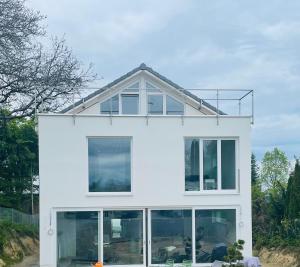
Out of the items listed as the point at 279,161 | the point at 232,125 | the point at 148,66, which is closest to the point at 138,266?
the point at 232,125

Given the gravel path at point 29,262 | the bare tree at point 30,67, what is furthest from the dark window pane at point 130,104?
the gravel path at point 29,262

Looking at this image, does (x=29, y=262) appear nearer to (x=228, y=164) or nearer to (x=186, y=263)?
(x=186, y=263)

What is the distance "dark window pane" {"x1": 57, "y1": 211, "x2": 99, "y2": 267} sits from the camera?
17141 millimetres

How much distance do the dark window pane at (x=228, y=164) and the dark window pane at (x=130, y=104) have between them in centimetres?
406

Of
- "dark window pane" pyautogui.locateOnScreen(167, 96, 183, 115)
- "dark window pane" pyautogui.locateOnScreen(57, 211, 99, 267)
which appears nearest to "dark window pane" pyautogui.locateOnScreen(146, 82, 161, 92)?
"dark window pane" pyautogui.locateOnScreen(167, 96, 183, 115)

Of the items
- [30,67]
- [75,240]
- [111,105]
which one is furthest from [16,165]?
[75,240]

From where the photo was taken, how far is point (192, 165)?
59.0 feet

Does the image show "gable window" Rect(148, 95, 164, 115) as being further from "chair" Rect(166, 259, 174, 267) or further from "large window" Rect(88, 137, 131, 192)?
"chair" Rect(166, 259, 174, 267)

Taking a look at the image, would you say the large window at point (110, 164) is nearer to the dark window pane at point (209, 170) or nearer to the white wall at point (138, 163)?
the white wall at point (138, 163)

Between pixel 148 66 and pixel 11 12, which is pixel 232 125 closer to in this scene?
pixel 148 66

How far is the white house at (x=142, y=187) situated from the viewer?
677 inches

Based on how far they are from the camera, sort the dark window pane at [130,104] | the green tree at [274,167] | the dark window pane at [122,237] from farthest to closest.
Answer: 1. the green tree at [274,167]
2. the dark window pane at [130,104]
3. the dark window pane at [122,237]

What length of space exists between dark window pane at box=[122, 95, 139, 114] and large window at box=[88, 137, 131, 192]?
2579 mm

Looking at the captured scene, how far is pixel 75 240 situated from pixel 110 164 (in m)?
2.89
